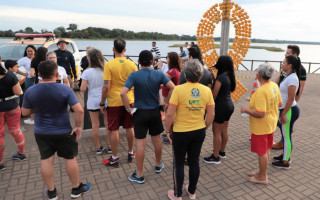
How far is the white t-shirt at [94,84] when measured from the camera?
12.6ft

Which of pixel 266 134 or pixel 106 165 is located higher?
pixel 266 134

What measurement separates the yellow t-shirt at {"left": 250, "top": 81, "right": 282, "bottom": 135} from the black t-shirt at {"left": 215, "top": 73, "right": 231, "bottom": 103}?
18.9 inches

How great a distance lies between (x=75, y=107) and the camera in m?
2.68

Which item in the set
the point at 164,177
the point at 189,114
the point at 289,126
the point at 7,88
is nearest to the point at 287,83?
the point at 289,126

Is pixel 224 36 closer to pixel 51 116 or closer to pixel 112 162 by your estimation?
pixel 112 162

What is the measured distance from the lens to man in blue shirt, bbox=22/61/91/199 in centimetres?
256

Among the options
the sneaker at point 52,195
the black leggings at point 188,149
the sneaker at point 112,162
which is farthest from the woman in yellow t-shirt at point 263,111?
the sneaker at point 52,195

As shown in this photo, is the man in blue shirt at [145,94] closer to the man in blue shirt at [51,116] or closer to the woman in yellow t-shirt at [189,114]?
the woman in yellow t-shirt at [189,114]

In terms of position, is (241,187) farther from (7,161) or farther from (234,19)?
(234,19)

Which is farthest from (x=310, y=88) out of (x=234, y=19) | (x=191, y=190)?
(x=191, y=190)

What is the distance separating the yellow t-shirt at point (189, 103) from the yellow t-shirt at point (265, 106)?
0.79 m

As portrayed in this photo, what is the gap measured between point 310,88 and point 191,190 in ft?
35.6

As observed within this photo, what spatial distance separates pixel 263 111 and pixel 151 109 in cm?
148

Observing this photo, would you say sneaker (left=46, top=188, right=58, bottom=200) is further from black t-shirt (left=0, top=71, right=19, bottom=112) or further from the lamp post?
the lamp post
